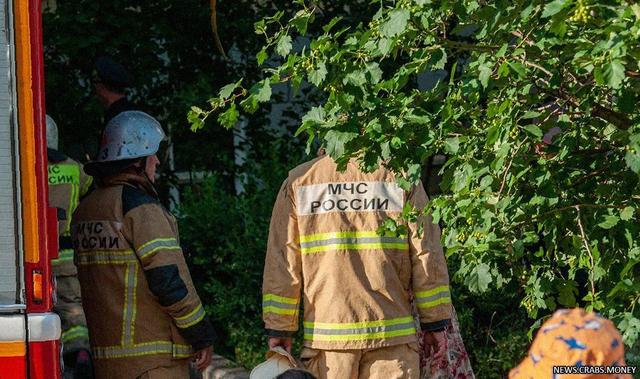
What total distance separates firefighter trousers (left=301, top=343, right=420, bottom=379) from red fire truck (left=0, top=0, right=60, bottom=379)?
1.43 m

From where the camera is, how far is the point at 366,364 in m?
5.45

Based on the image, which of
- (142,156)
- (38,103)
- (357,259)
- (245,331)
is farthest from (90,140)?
(38,103)

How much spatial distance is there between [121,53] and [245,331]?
245 centimetres

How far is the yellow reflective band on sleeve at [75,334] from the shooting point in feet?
17.9

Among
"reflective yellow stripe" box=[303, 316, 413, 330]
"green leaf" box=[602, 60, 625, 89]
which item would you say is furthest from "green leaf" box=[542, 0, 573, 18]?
"reflective yellow stripe" box=[303, 316, 413, 330]

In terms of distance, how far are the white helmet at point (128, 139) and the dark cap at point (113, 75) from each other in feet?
4.81

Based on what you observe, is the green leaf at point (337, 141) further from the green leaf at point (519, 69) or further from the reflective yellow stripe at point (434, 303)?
the reflective yellow stripe at point (434, 303)

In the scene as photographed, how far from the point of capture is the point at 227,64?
959 cm

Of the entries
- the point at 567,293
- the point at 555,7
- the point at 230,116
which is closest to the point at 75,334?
the point at 230,116

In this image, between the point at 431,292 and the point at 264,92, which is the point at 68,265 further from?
the point at 264,92

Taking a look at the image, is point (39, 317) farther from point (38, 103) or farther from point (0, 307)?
point (38, 103)

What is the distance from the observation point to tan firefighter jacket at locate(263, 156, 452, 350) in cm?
540

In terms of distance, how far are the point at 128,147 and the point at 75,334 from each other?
2.79 ft

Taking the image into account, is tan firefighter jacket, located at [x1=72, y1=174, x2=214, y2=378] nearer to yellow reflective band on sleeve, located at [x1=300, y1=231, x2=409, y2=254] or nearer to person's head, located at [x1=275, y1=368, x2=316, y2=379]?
yellow reflective band on sleeve, located at [x1=300, y1=231, x2=409, y2=254]
